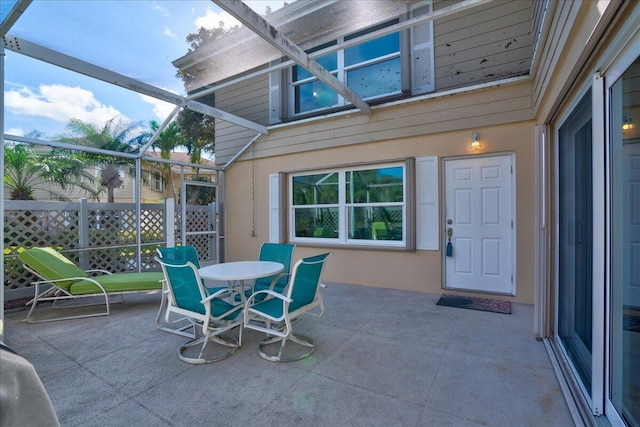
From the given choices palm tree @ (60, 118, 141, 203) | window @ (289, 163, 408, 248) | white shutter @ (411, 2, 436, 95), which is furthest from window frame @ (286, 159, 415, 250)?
palm tree @ (60, 118, 141, 203)

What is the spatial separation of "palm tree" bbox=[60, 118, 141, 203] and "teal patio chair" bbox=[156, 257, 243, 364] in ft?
24.3

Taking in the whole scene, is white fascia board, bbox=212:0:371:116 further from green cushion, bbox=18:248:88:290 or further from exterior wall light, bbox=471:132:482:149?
green cushion, bbox=18:248:88:290

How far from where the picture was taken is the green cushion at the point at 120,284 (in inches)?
148

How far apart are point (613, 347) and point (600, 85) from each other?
1.46 meters

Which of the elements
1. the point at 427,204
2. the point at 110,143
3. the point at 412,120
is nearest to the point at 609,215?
the point at 427,204

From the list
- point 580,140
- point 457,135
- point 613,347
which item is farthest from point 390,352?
point 457,135

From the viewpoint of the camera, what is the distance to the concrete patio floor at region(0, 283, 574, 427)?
188 cm

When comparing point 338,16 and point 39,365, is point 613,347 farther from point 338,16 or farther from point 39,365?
point 39,365

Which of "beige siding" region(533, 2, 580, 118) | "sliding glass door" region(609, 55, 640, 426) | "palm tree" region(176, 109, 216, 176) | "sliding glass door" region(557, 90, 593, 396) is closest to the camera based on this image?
"sliding glass door" region(609, 55, 640, 426)

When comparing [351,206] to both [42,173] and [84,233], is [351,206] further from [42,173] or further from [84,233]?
[42,173]

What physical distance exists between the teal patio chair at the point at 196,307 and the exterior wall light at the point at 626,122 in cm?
289

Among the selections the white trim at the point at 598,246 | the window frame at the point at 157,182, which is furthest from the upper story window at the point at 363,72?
the window frame at the point at 157,182

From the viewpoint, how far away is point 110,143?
9.11 metres

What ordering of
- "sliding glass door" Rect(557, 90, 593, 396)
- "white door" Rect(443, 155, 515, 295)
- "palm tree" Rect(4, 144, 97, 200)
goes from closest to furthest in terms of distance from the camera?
"sliding glass door" Rect(557, 90, 593, 396) < "white door" Rect(443, 155, 515, 295) < "palm tree" Rect(4, 144, 97, 200)
